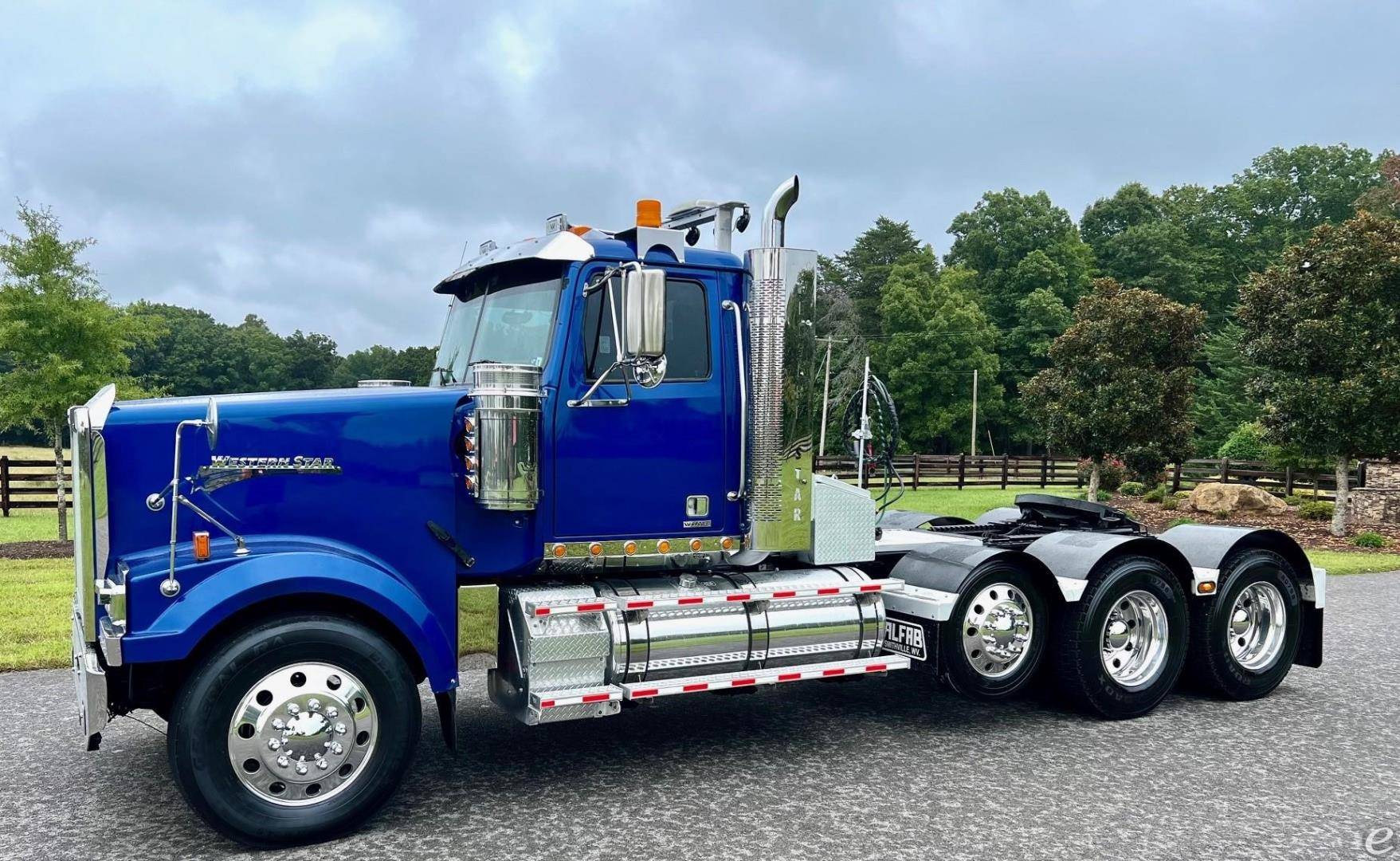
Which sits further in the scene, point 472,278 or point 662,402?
point 472,278

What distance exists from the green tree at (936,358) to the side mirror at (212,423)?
5302 centimetres

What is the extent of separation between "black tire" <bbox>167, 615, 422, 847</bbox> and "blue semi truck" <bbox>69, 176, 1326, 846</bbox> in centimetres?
1

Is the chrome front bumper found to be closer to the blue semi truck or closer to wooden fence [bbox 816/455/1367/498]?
the blue semi truck

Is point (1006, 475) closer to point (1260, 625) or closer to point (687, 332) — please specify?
point (1260, 625)

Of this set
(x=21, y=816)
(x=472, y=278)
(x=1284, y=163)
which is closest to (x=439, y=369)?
(x=472, y=278)

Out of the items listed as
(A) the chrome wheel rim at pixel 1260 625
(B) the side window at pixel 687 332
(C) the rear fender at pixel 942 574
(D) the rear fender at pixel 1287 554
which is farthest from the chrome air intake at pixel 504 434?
(A) the chrome wheel rim at pixel 1260 625

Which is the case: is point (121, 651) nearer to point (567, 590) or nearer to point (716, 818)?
point (567, 590)

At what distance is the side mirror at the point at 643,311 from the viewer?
4988mm

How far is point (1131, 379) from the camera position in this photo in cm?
2358

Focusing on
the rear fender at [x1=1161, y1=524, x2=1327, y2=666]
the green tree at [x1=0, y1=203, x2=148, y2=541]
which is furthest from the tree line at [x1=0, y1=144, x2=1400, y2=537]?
the rear fender at [x1=1161, y1=524, x2=1327, y2=666]

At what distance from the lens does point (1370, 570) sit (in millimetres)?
15500

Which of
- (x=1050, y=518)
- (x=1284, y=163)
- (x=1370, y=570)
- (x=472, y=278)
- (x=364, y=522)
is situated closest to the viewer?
(x=364, y=522)

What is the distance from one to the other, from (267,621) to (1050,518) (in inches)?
233

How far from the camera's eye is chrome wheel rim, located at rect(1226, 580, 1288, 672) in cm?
754
